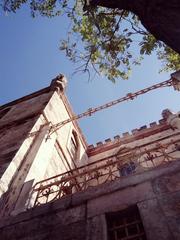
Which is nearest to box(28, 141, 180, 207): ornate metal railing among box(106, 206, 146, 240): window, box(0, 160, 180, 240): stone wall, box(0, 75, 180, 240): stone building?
box(0, 75, 180, 240): stone building

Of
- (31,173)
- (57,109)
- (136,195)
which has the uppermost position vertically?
(57,109)

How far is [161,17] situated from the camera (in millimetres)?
2975

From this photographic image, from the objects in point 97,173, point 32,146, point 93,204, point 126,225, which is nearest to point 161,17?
point 126,225

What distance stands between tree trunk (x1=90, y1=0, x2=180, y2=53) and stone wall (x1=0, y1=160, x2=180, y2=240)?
269cm

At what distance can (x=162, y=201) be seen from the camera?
4391 millimetres

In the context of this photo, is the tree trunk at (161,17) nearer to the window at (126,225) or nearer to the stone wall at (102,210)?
the stone wall at (102,210)

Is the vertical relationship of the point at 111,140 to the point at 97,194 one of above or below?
above

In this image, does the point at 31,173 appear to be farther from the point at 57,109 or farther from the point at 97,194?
the point at 57,109

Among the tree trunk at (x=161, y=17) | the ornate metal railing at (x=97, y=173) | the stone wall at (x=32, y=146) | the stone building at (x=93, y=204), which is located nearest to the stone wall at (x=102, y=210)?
the stone building at (x=93, y=204)

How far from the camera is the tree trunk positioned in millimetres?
2842

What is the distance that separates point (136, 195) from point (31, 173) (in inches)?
155

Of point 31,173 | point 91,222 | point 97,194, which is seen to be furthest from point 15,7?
point 91,222

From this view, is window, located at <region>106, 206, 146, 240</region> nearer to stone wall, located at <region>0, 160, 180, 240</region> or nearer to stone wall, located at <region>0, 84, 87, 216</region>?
stone wall, located at <region>0, 160, 180, 240</region>

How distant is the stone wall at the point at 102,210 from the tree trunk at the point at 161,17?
8.81 ft
